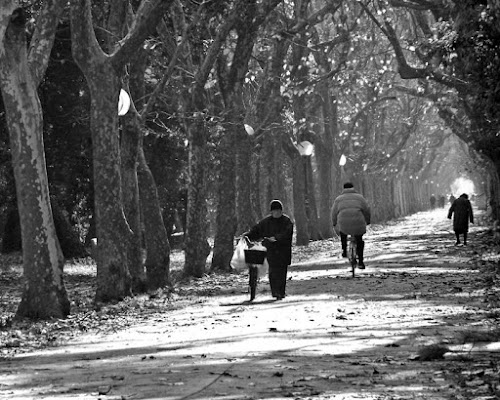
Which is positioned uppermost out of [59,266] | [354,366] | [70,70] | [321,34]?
[321,34]

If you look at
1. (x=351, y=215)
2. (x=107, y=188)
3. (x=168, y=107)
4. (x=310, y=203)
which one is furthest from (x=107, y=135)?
(x=310, y=203)

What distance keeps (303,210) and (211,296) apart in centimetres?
2661

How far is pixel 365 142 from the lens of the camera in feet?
231

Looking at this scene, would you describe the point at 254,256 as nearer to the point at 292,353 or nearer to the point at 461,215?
the point at 292,353

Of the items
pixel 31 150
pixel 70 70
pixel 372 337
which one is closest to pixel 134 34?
pixel 31 150

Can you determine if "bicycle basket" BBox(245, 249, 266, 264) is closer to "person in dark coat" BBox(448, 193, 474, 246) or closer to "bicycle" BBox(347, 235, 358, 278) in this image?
"bicycle" BBox(347, 235, 358, 278)

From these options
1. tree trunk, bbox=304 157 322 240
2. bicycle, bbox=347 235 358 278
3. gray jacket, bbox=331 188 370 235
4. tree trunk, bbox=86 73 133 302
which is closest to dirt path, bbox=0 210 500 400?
tree trunk, bbox=86 73 133 302

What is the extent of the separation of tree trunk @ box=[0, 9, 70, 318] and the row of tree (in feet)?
0.07

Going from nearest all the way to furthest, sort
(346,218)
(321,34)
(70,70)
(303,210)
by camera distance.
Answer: (346,218) → (70,70) → (303,210) → (321,34)

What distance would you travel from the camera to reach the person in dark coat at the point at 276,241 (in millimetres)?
20609

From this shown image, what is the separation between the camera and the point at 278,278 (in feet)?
67.4

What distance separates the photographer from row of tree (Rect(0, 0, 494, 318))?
1869 centimetres

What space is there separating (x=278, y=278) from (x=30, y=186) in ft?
15.3

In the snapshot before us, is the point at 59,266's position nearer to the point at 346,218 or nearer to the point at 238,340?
the point at 238,340
